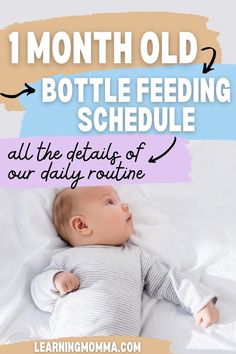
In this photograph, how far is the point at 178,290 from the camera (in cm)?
148

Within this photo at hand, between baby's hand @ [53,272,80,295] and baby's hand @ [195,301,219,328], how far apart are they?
0.29 metres

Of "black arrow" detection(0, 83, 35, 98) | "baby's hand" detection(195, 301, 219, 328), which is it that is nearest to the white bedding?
"baby's hand" detection(195, 301, 219, 328)

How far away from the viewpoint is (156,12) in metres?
1.55

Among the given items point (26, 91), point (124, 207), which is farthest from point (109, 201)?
point (26, 91)

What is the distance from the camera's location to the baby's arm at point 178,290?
4.74ft

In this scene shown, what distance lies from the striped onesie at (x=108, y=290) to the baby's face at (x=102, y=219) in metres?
0.02

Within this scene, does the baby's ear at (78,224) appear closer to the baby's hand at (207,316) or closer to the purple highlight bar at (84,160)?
the purple highlight bar at (84,160)

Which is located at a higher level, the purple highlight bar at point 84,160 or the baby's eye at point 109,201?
the purple highlight bar at point 84,160

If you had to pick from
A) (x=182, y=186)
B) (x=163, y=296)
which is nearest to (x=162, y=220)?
(x=182, y=186)

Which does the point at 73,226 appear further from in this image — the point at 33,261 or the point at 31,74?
the point at 31,74

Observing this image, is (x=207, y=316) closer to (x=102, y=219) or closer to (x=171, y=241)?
(x=171, y=241)

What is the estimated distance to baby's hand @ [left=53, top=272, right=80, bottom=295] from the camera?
1447mm

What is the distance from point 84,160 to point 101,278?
33cm

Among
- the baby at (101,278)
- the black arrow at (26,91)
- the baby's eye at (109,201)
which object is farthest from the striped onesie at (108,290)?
the black arrow at (26,91)
